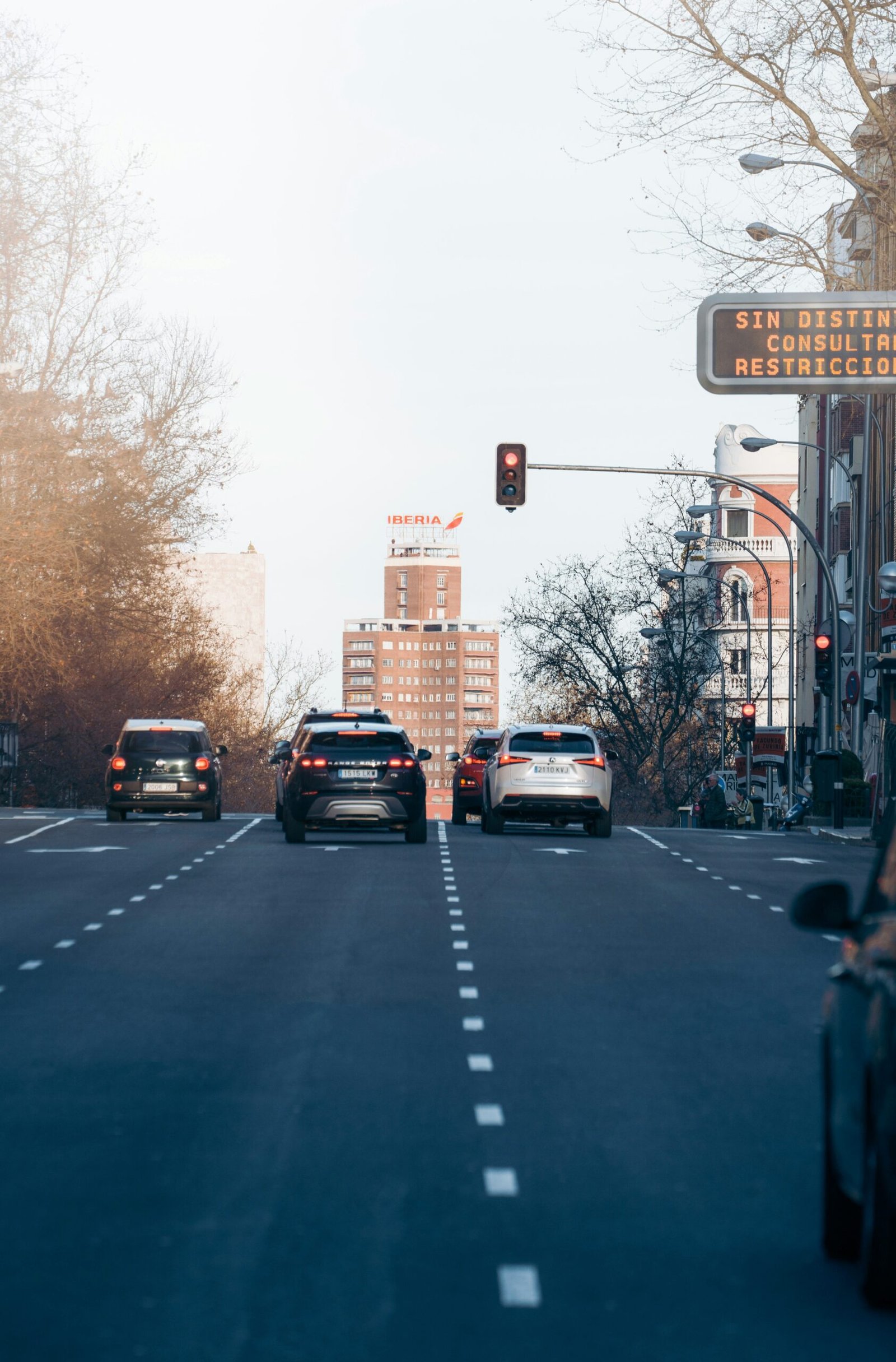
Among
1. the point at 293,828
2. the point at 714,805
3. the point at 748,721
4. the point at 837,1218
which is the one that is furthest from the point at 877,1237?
the point at 748,721

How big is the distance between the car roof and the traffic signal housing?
20.7m

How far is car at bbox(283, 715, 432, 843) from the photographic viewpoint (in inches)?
1055

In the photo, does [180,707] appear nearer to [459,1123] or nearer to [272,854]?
[272,854]

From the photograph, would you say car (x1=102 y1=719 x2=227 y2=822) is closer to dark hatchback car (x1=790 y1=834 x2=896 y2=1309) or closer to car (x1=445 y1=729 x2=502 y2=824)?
car (x1=445 y1=729 x2=502 y2=824)

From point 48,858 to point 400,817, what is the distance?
484 cm

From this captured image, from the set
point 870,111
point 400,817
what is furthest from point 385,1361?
point 870,111

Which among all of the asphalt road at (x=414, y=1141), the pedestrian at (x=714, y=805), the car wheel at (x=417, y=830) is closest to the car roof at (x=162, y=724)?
the car wheel at (x=417, y=830)

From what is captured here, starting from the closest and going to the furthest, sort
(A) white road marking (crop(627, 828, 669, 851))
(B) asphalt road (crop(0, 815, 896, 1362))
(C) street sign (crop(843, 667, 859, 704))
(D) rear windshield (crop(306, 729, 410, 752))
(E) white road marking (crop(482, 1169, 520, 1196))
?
(B) asphalt road (crop(0, 815, 896, 1362)), (E) white road marking (crop(482, 1169, 520, 1196)), (D) rear windshield (crop(306, 729, 410, 752)), (A) white road marking (crop(627, 828, 669, 851)), (C) street sign (crop(843, 667, 859, 704))

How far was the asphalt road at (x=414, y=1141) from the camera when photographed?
5297mm

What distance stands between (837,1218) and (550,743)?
79.2 ft

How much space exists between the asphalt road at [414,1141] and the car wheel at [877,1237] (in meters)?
0.09

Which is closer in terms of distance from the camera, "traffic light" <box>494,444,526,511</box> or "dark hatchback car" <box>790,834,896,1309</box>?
"dark hatchback car" <box>790,834,896,1309</box>

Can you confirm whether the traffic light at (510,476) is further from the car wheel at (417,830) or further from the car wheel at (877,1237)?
the car wheel at (877,1237)

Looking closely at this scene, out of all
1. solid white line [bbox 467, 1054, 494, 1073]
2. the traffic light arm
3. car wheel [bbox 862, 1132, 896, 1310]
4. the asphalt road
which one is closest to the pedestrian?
the traffic light arm
